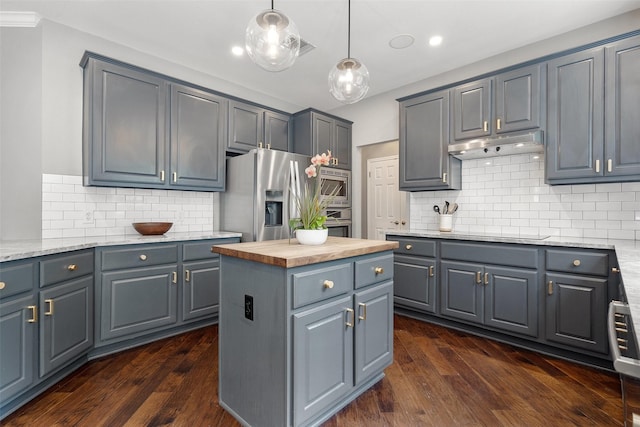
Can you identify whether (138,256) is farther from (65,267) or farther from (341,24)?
(341,24)

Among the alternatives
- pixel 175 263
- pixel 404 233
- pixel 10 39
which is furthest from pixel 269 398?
pixel 10 39

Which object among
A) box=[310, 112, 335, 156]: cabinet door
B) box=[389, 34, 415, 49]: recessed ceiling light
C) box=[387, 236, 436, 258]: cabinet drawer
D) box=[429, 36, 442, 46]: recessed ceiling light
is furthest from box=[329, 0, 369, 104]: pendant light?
box=[310, 112, 335, 156]: cabinet door

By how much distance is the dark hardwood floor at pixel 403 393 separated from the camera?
5.72 feet

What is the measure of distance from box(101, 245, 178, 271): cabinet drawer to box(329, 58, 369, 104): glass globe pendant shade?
6.65 ft

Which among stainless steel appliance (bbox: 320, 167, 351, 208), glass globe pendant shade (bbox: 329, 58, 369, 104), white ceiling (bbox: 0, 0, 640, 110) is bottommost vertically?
stainless steel appliance (bbox: 320, 167, 351, 208)

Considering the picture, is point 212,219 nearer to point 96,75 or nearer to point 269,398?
point 96,75

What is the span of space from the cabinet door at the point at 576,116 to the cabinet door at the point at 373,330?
1.99m

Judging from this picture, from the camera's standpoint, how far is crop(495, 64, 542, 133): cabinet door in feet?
9.20

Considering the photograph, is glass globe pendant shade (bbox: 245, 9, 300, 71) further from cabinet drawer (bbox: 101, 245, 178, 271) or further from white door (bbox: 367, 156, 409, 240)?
white door (bbox: 367, 156, 409, 240)

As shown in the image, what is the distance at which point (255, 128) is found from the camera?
12.8 feet

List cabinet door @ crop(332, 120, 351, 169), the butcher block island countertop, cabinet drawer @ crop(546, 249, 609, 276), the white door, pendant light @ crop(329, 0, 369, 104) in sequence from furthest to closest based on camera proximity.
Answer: the white door < cabinet door @ crop(332, 120, 351, 169) < cabinet drawer @ crop(546, 249, 609, 276) < pendant light @ crop(329, 0, 369, 104) < the butcher block island countertop

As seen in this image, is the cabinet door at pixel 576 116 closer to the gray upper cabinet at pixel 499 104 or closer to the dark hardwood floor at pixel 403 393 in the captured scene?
the gray upper cabinet at pixel 499 104

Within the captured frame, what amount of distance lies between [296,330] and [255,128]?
301 cm

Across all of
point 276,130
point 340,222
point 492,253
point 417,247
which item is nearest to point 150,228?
point 276,130
